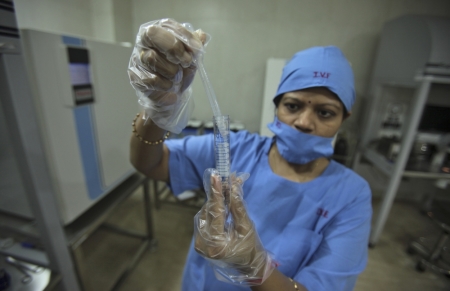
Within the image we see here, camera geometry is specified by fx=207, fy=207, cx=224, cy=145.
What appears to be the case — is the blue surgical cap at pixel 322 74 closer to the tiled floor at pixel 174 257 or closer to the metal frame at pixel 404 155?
the metal frame at pixel 404 155

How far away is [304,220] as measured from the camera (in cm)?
62

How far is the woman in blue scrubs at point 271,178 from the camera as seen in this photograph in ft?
1.36

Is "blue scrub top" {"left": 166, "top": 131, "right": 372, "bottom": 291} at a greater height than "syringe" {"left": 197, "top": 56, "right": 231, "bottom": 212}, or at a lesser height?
lesser

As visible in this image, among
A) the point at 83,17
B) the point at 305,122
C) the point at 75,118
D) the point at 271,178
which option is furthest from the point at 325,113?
the point at 83,17

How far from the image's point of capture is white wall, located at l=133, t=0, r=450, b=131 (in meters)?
1.83

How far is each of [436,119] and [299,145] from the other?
1.87m

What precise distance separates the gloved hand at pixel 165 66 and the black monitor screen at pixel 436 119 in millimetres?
2120

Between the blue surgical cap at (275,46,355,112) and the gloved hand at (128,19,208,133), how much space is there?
32 centimetres

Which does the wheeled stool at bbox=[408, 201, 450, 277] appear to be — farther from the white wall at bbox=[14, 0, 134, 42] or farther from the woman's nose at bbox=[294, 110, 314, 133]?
the white wall at bbox=[14, 0, 134, 42]

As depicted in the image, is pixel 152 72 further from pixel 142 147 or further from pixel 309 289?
pixel 309 289

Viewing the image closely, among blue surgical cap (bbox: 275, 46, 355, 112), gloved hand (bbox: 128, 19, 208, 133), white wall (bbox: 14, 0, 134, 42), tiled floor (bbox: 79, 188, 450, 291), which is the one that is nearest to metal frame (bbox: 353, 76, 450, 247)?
tiled floor (bbox: 79, 188, 450, 291)

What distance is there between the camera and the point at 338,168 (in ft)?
2.27

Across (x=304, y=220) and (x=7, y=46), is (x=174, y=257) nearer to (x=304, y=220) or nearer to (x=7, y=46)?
(x=304, y=220)

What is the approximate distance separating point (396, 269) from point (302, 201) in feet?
5.15
